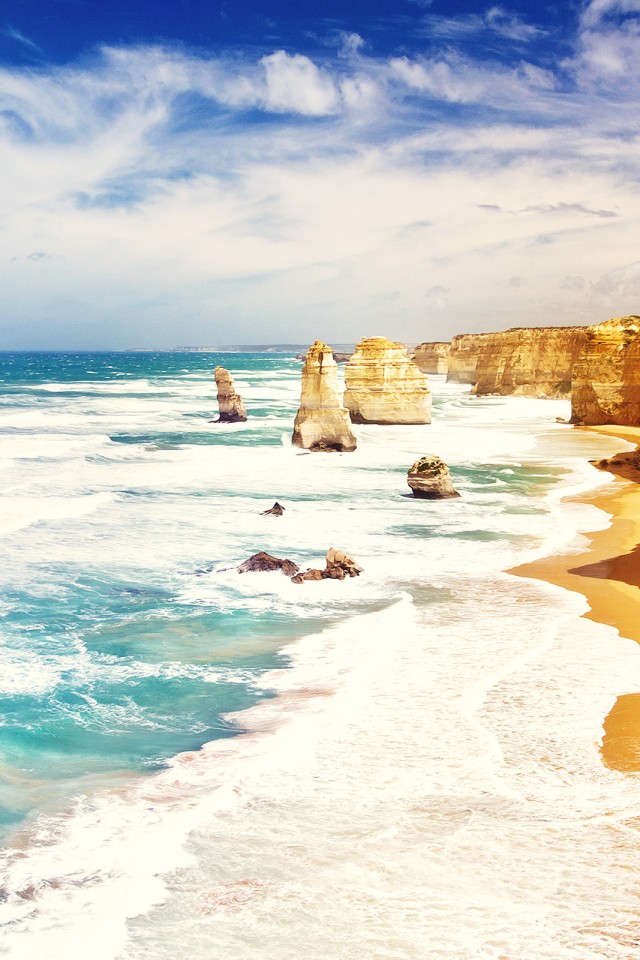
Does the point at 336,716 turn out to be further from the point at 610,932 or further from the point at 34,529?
the point at 34,529

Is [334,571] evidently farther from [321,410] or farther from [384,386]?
[384,386]

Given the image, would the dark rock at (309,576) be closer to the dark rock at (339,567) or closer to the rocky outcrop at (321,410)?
the dark rock at (339,567)

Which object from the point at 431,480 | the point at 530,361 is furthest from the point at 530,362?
the point at 431,480

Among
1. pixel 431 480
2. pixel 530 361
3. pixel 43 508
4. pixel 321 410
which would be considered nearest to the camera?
pixel 43 508

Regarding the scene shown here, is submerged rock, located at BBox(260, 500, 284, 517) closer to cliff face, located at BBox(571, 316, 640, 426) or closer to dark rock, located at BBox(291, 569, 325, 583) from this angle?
dark rock, located at BBox(291, 569, 325, 583)

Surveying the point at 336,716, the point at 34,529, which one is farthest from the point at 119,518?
the point at 336,716

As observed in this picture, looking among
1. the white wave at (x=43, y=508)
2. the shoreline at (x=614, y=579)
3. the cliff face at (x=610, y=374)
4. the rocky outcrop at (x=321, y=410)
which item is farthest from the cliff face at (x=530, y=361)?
the white wave at (x=43, y=508)
